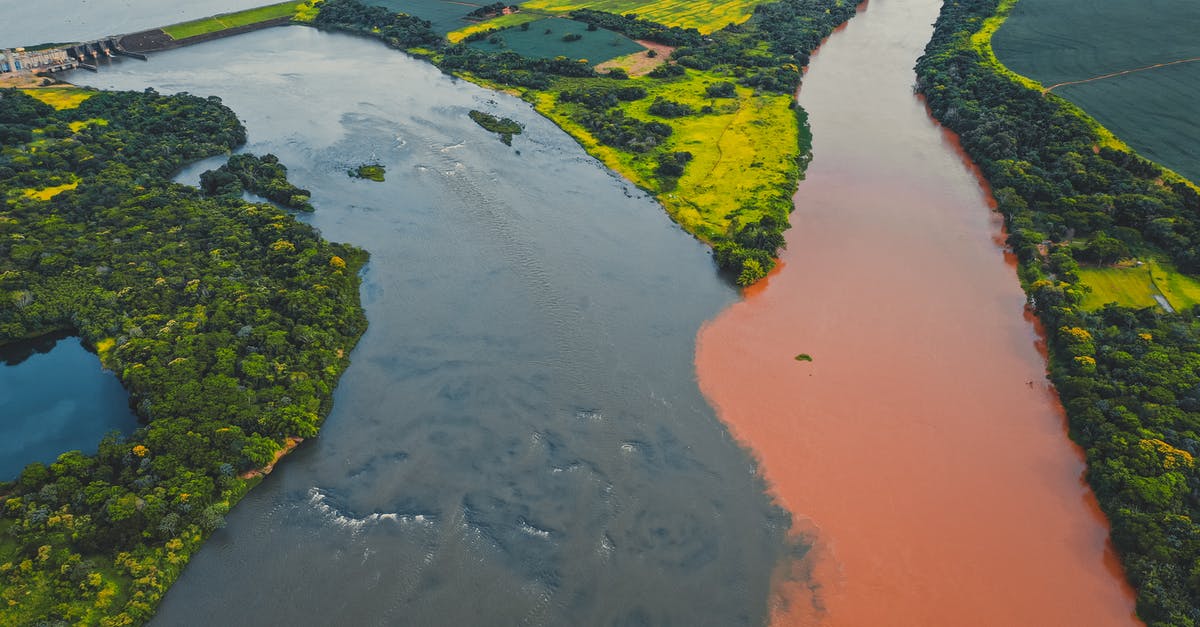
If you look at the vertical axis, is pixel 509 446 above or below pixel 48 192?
below

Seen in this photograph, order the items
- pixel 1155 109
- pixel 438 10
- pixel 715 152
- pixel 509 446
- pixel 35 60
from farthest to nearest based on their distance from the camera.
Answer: pixel 438 10 → pixel 35 60 → pixel 1155 109 → pixel 715 152 → pixel 509 446

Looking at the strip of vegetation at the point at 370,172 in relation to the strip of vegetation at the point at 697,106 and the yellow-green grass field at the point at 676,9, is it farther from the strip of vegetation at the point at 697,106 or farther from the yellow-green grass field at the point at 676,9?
the yellow-green grass field at the point at 676,9

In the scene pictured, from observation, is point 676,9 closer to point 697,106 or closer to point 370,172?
point 697,106

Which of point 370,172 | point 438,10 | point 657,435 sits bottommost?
point 657,435

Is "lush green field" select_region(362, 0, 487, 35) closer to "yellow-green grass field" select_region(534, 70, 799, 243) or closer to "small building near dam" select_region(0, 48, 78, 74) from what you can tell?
"yellow-green grass field" select_region(534, 70, 799, 243)

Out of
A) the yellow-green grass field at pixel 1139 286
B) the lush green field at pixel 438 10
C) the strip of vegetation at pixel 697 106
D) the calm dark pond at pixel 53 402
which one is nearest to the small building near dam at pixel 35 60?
the strip of vegetation at pixel 697 106

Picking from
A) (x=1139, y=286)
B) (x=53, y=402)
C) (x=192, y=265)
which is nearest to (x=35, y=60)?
(x=192, y=265)

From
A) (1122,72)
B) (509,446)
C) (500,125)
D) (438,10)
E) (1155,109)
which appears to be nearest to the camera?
(509,446)

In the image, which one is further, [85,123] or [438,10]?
[438,10]
